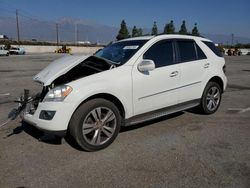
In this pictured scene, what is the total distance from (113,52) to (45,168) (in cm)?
248

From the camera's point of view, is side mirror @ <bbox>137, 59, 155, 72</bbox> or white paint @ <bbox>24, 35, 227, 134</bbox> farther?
side mirror @ <bbox>137, 59, 155, 72</bbox>

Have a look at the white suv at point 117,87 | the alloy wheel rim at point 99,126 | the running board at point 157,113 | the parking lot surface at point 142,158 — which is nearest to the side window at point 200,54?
the white suv at point 117,87

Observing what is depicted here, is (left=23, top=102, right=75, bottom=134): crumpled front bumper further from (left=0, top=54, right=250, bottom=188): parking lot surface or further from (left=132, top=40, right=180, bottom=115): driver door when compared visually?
(left=132, top=40, right=180, bottom=115): driver door

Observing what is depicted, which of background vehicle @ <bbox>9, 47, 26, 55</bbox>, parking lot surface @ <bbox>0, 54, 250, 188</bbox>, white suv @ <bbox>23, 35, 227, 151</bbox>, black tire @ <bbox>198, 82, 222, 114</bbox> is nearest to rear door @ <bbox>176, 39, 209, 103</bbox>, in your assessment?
white suv @ <bbox>23, 35, 227, 151</bbox>

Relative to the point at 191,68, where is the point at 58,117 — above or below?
below

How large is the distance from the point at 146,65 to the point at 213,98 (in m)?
2.38

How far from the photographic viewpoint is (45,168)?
11.9ft

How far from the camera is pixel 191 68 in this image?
5336 mm

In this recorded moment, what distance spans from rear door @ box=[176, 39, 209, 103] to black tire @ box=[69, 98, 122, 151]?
5.14 feet

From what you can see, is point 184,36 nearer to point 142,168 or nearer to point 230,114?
point 230,114

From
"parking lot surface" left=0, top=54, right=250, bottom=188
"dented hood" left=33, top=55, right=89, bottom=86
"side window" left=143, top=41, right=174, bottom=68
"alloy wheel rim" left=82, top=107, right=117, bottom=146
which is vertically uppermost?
"side window" left=143, top=41, right=174, bottom=68

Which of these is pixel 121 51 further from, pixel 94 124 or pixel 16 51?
pixel 16 51

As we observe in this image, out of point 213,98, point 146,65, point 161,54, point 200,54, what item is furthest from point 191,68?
point 146,65

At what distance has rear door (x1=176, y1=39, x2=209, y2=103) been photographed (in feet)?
17.1
